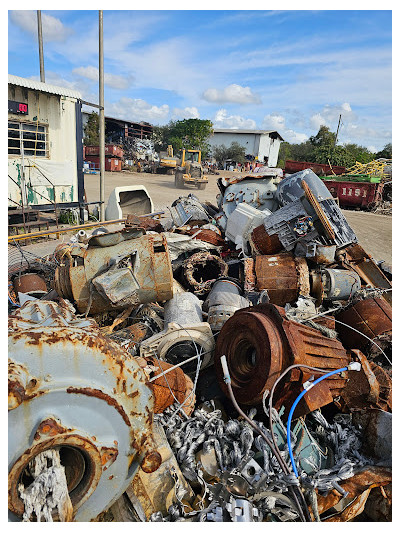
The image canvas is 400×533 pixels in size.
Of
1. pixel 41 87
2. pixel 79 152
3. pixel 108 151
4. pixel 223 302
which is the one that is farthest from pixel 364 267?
pixel 108 151

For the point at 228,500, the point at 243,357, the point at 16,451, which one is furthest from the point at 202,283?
the point at 16,451

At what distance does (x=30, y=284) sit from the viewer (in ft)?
12.5

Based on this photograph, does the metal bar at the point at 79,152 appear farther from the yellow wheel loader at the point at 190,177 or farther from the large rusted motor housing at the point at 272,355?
the yellow wheel loader at the point at 190,177

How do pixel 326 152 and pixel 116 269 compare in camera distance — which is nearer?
pixel 116 269

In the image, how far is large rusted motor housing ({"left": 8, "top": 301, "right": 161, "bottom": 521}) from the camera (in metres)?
1.31

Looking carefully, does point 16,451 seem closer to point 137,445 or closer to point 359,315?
point 137,445

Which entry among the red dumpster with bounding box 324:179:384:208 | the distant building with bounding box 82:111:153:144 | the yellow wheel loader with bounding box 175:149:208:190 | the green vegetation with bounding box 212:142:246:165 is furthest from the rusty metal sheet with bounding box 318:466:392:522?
the green vegetation with bounding box 212:142:246:165

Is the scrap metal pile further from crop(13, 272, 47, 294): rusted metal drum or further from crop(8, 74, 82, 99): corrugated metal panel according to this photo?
crop(8, 74, 82, 99): corrugated metal panel

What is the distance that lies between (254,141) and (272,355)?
131 ft

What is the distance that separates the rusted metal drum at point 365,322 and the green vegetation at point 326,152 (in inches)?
863

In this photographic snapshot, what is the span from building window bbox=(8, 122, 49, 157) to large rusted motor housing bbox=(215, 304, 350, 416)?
310 inches

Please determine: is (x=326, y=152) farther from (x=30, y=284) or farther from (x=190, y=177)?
(x=30, y=284)

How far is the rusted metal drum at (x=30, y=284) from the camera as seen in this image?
12.3 ft

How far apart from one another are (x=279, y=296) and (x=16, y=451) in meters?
2.94
